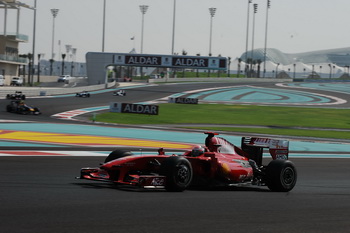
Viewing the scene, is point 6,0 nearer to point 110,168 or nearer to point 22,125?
point 22,125

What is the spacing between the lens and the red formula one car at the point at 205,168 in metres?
11.8

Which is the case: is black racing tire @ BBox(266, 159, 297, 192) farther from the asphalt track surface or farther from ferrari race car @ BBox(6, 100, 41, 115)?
ferrari race car @ BBox(6, 100, 41, 115)

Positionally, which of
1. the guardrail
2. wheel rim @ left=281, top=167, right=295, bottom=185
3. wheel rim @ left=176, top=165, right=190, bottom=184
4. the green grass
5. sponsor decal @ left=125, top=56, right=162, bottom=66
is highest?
sponsor decal @ left=125, top=56, right=162, bottom=66

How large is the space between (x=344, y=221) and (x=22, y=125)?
26.0 metres

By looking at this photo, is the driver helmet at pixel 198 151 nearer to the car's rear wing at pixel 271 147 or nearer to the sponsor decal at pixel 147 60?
the car's rear wing at pixel 271 147

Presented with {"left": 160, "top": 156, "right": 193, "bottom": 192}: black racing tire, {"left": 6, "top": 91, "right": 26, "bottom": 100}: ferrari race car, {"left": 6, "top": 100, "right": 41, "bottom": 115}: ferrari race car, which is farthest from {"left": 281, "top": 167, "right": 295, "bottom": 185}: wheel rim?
{"left": 6, "top": 91, "right": 26, "bottom": 100}: ferrari race car

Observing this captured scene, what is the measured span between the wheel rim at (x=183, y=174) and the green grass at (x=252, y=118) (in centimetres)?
2778

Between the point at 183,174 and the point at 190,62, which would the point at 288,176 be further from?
the point at 190,62

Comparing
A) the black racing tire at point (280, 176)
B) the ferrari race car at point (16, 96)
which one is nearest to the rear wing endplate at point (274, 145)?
the black racing tire at point (280, 176)

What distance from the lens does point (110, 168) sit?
1192 centimetres

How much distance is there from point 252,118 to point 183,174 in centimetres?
4234

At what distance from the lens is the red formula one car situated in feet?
38.8

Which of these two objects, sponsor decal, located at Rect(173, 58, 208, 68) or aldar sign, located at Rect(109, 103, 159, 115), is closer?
aldar sign, located at Rect(109, 103, 159, 115)

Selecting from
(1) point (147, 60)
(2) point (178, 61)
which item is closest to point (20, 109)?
(1) point (147, 60)
